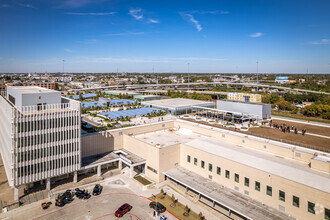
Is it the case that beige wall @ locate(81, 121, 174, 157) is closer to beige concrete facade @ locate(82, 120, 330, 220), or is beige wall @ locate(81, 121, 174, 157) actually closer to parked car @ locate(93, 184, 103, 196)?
beige concrete facade @ locate(82, 120, 330, 220)

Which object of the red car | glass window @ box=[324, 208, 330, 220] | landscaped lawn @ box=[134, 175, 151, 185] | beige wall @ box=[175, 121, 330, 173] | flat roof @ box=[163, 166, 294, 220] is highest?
beige wall @ box=[175, 121, 330, 173]

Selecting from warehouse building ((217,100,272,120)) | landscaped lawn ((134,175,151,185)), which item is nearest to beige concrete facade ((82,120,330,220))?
landscaped lawn ((134,175,151,185))

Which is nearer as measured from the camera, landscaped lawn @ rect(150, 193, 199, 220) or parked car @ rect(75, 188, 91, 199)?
landscaped lawn @ rect(150, 193, 199, 220)

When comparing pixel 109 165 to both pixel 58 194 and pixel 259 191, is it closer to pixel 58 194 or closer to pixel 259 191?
pixel 58 194

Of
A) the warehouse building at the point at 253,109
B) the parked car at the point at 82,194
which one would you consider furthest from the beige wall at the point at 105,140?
the warehouse building at the point at 253,109

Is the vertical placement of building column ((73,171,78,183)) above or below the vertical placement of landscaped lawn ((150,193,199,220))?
above

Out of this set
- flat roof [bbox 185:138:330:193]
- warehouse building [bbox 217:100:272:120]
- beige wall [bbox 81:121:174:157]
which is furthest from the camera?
warehouse building [bbox 217:100:272:120]

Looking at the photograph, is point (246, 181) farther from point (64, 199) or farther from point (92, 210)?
point (64, 199)

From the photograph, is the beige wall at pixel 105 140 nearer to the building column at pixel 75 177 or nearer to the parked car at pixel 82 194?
the building column at pixel 75 177
